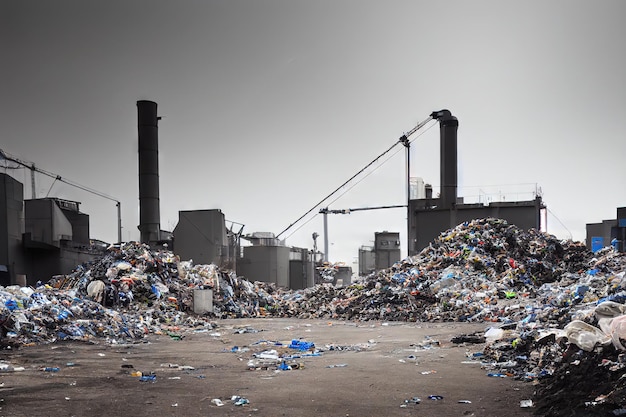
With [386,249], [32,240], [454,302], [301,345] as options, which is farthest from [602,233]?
[32,240]

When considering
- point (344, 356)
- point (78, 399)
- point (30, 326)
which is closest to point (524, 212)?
point (344, 356)

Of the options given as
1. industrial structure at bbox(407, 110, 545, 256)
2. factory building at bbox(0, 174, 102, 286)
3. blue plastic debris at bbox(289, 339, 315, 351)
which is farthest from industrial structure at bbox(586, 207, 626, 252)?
factory building at bbox(0, 174, 102, 286)

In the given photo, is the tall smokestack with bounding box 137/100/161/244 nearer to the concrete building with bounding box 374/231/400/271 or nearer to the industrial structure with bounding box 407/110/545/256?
the industrial structure with bounding box 407/110/545/256

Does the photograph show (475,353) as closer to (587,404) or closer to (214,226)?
(587,404)

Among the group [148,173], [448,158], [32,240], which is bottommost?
[32,240]

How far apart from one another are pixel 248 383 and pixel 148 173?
2189 cm

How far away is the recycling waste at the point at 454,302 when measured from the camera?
15.1 feet

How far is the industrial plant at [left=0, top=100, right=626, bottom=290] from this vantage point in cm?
2284

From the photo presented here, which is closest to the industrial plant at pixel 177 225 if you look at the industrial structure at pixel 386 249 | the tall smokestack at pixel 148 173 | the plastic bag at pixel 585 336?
the tall smokestack at pixel 148 173

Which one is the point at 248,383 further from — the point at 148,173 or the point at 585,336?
the point at 148,173

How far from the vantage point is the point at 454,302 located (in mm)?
14234

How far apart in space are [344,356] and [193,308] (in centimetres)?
Answer: 900

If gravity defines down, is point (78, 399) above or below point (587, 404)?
below

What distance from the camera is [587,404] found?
3764 mm
